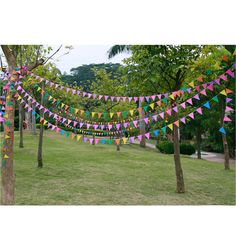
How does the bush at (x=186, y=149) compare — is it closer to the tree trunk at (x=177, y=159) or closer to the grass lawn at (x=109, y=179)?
the grass lawn at (x=109, y=179)

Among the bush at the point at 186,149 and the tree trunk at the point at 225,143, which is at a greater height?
the tree trunk at the point at 225,143

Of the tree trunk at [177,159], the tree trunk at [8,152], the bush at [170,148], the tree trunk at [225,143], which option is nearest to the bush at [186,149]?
the bush at [170,148]

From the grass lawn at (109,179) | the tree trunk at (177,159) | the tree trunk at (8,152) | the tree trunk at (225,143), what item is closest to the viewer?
the tree trunk at (8,152)

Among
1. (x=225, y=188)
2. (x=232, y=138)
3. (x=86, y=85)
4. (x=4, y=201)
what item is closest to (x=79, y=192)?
(x=4, y=201)

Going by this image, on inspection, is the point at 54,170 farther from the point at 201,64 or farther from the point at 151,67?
the point at 201,64

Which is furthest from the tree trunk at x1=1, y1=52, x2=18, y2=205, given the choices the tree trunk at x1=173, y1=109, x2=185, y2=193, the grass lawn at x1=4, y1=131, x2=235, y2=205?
the tree trunk at x1=173, y1=109, x2=185, y2=193

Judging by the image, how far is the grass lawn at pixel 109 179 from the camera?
5.12m

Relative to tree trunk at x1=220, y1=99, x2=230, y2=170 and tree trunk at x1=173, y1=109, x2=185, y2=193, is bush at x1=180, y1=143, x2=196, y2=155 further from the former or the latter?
tree trunk at x1=173, y1=109, x2=185, y2=193

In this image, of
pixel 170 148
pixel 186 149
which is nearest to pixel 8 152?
pixel 170 148

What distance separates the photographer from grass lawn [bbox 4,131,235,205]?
5.12m

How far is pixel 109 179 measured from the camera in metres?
6.63

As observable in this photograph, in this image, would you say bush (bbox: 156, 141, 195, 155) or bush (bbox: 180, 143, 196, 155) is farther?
bush (bbox: 180, 143, 196, 155)

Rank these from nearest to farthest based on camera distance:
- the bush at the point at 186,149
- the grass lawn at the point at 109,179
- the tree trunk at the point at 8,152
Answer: the tree trunk at the point at 8,152 → the grass lawn at the point at 109,179 → the bush at the point at 186,149

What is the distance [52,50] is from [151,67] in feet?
7.53
